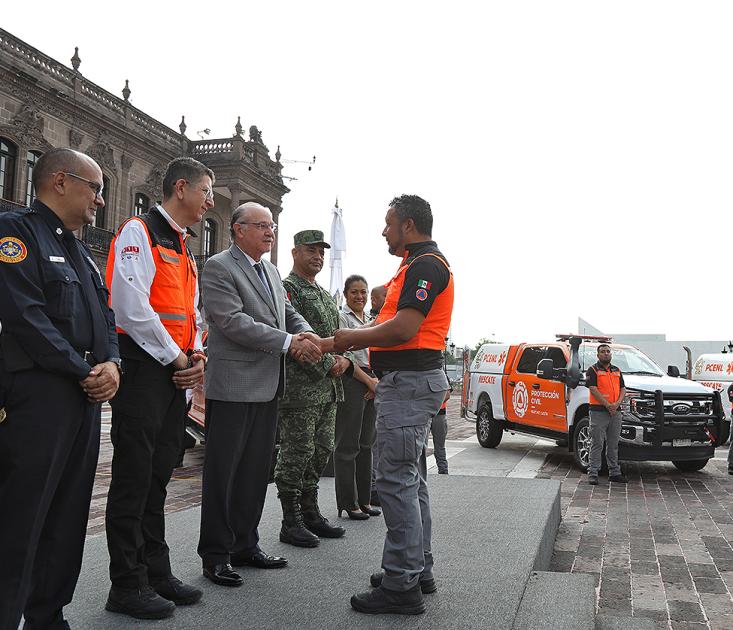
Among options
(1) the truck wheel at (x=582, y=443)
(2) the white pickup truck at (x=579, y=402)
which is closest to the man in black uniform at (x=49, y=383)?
(2) the white pickup truck at (x=579, y=402)

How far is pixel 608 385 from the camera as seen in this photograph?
9445mm

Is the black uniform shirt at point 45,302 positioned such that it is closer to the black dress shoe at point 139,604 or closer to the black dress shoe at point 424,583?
the black dress shoe at point 139,604

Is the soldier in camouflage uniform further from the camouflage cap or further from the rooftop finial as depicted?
the rooftop finial

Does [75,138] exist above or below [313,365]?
above

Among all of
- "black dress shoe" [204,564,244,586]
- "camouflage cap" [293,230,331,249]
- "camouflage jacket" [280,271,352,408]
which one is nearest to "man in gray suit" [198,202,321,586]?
"black dress shoe" [204,564,244,586]

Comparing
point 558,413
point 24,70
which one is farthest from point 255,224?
point 24,70

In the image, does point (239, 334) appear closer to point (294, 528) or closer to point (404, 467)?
point (404, 467)

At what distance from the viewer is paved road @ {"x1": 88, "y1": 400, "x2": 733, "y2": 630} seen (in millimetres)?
4387

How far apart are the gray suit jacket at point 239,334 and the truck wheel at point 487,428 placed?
10300 mm

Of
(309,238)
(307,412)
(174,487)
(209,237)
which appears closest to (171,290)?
(307,412)

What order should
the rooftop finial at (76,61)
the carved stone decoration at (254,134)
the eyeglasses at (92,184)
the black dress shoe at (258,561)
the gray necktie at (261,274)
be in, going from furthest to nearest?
the carved stone decoration at (254,134) → the rooftop finial at (76,61) → the gray necktie at (261,274) → the black dress shoe at (258,561) → the eyeglasses at (92,184)

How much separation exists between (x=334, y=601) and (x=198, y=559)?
98cm

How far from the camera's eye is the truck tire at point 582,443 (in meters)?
10.4

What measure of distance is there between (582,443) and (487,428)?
324cm
